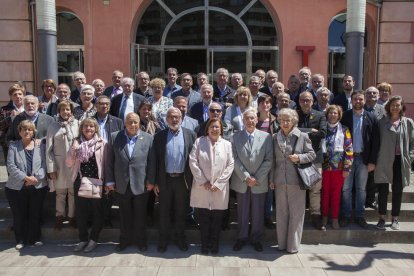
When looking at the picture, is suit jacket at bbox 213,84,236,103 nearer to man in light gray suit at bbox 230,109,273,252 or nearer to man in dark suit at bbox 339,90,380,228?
man in light gray suit at bbox 230,109,273,252

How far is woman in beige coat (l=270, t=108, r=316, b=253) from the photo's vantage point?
5.21 m

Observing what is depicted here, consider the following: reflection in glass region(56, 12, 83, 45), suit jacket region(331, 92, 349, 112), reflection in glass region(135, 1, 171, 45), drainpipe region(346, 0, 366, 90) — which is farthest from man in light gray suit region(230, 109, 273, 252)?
reflection in glass region(56, 12, 83, 45)

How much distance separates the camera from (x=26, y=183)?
543cm

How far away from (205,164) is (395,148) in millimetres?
2641

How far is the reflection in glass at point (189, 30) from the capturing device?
11.3m

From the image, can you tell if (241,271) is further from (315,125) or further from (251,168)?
(315,125)

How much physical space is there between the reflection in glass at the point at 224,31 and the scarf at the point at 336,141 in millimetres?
6340

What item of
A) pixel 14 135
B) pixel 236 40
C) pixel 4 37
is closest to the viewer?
pixel 14 135

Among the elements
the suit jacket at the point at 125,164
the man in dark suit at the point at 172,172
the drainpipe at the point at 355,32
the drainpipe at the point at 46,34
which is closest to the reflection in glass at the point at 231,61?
the drainpipe at the point at 355,32

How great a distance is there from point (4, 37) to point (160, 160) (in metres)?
7.27

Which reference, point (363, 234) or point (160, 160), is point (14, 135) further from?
point (363, 234)

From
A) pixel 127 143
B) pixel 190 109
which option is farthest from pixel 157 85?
pixel 127 143

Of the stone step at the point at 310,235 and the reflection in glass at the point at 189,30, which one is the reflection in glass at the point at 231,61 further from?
the stone step at the point at 310,235

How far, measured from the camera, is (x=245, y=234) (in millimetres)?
5527
